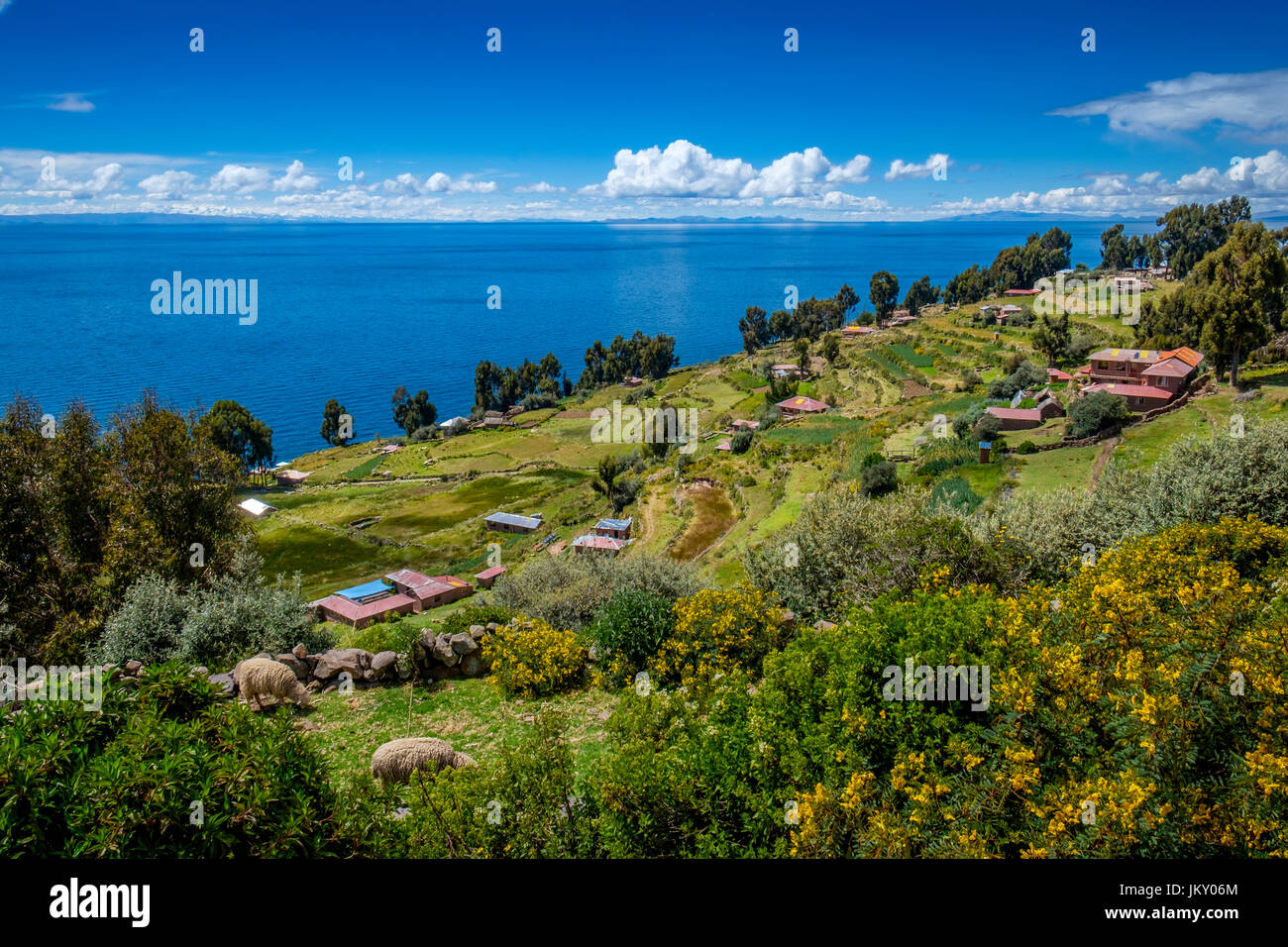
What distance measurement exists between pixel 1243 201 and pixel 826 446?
376 feet

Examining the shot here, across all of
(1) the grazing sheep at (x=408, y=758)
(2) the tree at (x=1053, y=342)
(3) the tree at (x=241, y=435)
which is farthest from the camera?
(3) the tree at (x=241, y=435)

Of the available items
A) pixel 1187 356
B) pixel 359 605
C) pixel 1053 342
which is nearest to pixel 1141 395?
pixel 1187 356

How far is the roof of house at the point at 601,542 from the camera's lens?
4334 centimetres

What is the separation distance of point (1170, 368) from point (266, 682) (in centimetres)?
5254

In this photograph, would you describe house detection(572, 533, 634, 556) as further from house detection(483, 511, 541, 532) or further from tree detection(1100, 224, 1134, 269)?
tree detection(1100, 224, 1134, 269)

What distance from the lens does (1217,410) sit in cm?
3766

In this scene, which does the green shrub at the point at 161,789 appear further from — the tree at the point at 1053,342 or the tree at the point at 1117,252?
the tree at the point at 1117,252

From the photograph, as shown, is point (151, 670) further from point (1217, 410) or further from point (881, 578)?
point (1217, 410)

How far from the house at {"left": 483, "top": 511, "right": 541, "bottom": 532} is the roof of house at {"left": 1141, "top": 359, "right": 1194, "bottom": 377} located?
140ft

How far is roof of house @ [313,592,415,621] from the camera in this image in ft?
114

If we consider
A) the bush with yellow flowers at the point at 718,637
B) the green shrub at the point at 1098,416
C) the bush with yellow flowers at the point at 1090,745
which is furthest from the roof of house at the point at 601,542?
the bush with yellow flowers at the point at 1090,745

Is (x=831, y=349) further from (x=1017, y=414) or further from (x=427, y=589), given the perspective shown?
(x=427, y=589)

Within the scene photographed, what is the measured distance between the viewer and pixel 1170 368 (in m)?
46.6

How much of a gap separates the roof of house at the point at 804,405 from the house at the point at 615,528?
3099cm
